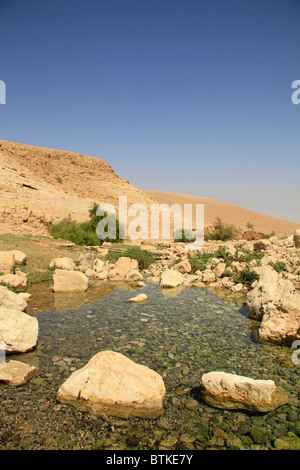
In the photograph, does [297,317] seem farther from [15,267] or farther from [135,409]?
[15,267]

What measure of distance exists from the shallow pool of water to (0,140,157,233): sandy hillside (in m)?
14.7

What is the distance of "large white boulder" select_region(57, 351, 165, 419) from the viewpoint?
3291 millimetres

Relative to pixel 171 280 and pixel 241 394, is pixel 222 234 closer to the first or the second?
pixel 171 280

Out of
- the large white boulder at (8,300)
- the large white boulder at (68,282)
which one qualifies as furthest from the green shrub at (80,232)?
the large white boulder at (8,300)

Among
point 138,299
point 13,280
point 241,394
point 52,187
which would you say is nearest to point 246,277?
point 138,299

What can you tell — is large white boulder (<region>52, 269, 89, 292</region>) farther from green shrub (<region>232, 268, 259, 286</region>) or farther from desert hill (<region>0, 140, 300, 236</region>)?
desert hill (<region>0, 140, 300, 236</region>)

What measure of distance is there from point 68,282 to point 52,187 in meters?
32.2

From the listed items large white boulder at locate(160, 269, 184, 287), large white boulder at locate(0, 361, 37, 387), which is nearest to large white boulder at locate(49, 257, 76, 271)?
large white boulder at locate(160, 269, 184, 287)

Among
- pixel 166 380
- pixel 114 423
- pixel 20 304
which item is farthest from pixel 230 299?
pixel 114 423

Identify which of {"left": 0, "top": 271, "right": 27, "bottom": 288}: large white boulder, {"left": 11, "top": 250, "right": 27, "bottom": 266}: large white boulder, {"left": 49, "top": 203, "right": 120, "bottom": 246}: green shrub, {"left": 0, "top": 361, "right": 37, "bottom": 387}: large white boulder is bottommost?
{"left": 0, "top": 361, "right": 37, "bottom": 387}: large white boulder

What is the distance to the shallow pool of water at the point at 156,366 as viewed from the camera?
9.52 feet

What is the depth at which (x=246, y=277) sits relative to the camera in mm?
10055

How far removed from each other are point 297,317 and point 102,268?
25.7 ft

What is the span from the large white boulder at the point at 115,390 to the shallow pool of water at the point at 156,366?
0.12m
